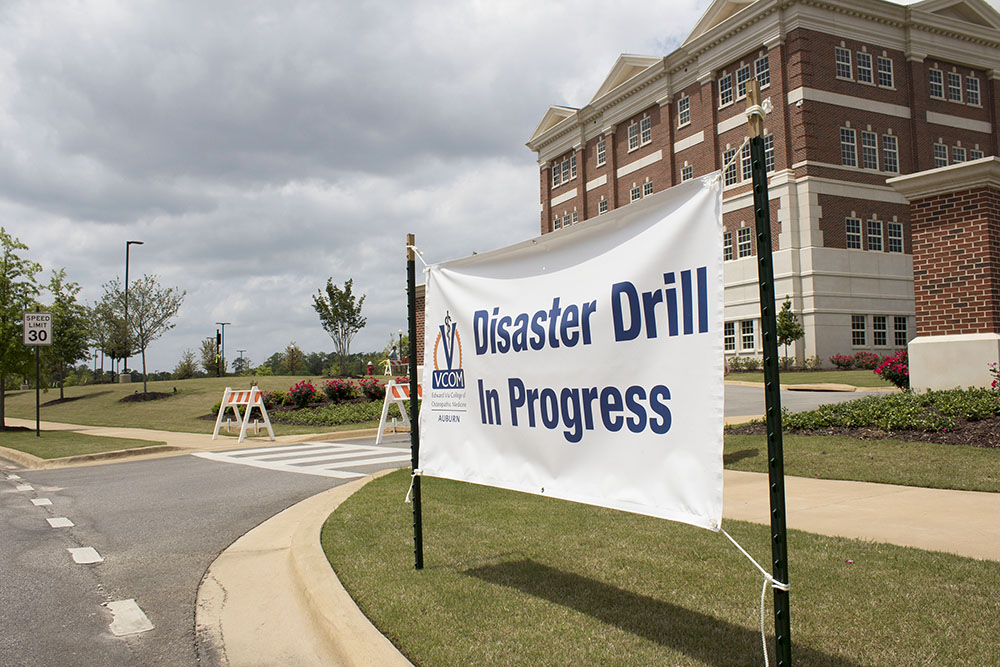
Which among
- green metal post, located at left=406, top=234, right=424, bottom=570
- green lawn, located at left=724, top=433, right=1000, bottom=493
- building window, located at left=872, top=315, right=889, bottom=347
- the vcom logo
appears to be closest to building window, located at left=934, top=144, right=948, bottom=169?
building window, located at left=872, top=315, right=889, bottom=347

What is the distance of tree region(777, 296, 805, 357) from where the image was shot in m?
30.8

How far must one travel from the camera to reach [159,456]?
1396 centimetres

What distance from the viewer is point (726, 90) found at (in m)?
36.8

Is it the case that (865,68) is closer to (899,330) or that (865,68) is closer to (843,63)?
(843,63)

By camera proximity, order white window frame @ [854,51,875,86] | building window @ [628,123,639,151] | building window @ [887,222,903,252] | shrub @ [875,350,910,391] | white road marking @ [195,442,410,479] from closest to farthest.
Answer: white road marking @ [195,442,410,479], shrub @ [875,350,910,391], white window frame @ [854,51,875,86], building window @ [887,222,903,252], building window @ [628,123,639,151]

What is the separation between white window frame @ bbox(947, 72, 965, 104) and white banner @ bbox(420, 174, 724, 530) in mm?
41795

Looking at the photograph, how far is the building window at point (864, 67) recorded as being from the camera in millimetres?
34375

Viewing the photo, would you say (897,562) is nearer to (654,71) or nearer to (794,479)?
(794,479)

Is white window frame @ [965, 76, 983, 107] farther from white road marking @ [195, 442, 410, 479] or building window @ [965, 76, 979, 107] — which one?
white road marking @ [195, 442, 410, 479]

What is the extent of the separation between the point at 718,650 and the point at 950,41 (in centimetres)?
4329

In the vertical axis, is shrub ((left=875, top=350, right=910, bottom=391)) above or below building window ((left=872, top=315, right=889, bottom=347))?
below

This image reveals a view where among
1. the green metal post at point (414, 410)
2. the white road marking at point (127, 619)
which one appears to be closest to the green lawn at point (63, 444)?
the white road marking at point (127, 619)

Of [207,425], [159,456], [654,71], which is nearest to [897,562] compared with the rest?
[159,456]

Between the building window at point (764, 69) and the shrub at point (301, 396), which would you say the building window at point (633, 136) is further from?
the shrub at point (301, 396)
